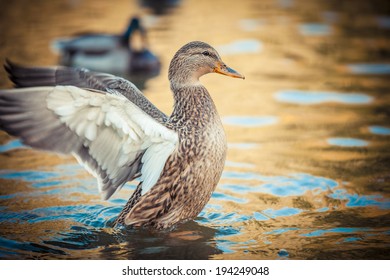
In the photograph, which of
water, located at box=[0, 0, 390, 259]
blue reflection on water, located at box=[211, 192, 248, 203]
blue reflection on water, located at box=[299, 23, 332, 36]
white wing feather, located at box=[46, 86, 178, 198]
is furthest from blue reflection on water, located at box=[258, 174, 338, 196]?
blue reflection on water, located at box=[299, 23, 332, 36]

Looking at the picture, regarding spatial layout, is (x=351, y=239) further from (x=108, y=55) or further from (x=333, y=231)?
(x=108, y=55)

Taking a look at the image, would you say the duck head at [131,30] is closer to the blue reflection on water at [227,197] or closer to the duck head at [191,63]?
the blue reflection on water at [227,197]

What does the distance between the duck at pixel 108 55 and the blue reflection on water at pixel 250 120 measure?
254 centimetres

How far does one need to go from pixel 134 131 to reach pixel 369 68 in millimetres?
6414

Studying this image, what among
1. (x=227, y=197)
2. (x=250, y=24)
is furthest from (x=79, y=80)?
(x=250, y=24)

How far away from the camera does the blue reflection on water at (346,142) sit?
7969 mm

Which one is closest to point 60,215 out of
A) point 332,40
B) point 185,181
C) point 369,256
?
point 185,181

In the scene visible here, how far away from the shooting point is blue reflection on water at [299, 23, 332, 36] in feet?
42.2

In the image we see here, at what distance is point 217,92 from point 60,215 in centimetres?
403

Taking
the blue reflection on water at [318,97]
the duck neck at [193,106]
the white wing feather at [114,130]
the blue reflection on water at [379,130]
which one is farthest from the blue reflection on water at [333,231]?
the blue reflection on water at [318,97]

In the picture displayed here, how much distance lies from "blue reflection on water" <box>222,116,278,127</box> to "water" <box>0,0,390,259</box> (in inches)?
0.5

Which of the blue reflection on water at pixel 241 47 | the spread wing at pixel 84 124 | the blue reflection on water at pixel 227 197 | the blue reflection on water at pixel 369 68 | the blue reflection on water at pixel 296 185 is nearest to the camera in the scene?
the spread wing at pixel 84 124

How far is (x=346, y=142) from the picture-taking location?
26.5 feet

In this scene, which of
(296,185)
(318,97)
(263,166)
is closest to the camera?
(296,185)
